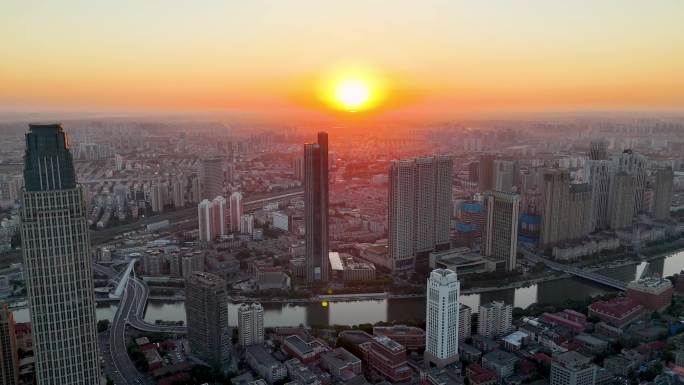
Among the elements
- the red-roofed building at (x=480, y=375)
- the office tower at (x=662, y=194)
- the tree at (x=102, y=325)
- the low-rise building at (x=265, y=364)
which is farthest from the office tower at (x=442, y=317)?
the office tower at (x=662, y=194)

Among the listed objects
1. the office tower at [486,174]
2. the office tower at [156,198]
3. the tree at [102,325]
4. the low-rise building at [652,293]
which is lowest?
the tree at [102,325]

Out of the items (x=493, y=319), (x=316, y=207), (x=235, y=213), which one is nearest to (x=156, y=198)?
(x=235, y=213)

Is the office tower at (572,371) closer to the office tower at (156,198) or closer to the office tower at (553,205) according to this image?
the office tower at (553,205)

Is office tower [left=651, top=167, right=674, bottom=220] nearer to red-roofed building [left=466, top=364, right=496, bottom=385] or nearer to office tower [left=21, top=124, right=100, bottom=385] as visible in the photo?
red-roofed building [left=466, top=364, right=496, bottom=385]

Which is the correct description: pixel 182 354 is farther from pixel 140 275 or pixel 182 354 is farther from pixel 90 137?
pixel 90 137

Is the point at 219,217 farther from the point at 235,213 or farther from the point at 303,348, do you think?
the point at 303,348

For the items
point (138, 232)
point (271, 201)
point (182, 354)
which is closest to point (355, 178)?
point (271, 201)
